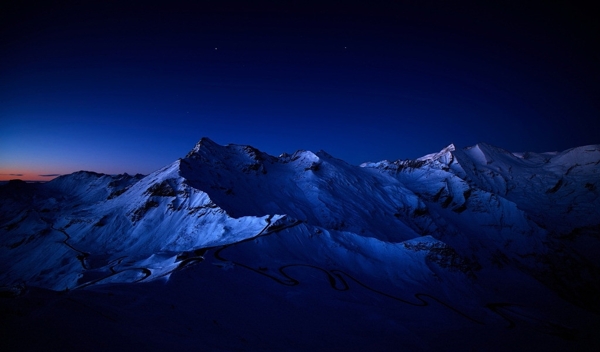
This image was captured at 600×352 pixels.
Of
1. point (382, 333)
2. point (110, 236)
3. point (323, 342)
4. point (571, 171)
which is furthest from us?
point (571, 171)

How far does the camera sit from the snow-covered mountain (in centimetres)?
1385

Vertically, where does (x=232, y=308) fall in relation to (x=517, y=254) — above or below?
above

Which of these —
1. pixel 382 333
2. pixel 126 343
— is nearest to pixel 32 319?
pixel 126 343

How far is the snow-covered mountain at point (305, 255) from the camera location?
13.9 meters

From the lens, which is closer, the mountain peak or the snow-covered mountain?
the snow-covered mountain

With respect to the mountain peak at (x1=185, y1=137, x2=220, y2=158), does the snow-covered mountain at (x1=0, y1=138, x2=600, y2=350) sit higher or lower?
lower

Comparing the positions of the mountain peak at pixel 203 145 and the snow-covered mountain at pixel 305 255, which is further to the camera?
the mountain peak at pixel 203 145

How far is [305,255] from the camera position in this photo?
3375 centimetres

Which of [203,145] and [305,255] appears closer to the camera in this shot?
[305,255]

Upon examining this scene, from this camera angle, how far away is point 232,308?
53.6ft

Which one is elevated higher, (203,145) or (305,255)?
(203,145)

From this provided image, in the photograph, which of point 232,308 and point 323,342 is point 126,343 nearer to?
point 232,308

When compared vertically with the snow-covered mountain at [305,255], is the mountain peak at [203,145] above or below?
above

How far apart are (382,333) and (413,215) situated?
9913 cm
